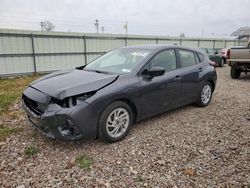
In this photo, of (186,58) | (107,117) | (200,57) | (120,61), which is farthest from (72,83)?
(200,57)

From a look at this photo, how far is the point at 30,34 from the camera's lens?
416 inches

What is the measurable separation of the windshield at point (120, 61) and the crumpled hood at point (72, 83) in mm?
380

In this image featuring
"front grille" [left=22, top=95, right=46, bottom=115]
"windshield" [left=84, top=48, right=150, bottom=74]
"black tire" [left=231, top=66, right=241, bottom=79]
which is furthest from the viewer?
"black tire" [left=231, top=66, right=241, bottom=79]

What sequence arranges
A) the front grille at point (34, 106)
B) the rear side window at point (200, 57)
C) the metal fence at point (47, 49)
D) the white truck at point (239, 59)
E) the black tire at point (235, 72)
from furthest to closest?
the metal fence at point (47, 49)
the black tire at point (235, 72)
the white truck at point (239, 59)
the rear side window at point (200, 57)
the front grille at point (34, 106)

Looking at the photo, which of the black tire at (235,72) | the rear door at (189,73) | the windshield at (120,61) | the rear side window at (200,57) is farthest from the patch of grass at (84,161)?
the black tire at (235,72)

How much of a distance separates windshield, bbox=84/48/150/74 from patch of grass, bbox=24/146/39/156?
1723mm

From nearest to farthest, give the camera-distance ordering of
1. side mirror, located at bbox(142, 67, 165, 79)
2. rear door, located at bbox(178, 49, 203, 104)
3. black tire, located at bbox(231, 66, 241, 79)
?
side mirror, located at bbox(142, 67, 165, 79) < rear door, located at bbox(178, 49, 203, 104) < black tire, located at bbox(231, 66, 241, 79)

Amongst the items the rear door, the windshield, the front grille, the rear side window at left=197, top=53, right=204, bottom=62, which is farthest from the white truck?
the front grille

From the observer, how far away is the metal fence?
10109 millimetres

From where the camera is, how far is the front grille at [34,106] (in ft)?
10.4

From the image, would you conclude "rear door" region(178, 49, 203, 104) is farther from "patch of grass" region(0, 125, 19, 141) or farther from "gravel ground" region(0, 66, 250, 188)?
"patch of grass" region(0, 125, 19, 141)

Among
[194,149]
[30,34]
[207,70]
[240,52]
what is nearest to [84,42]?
[30,34]

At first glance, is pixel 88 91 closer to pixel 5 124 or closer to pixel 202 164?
pixel 202 164

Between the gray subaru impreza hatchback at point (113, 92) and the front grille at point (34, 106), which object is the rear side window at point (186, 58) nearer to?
the gray subaru impreza hatchback at point (113, 92)
